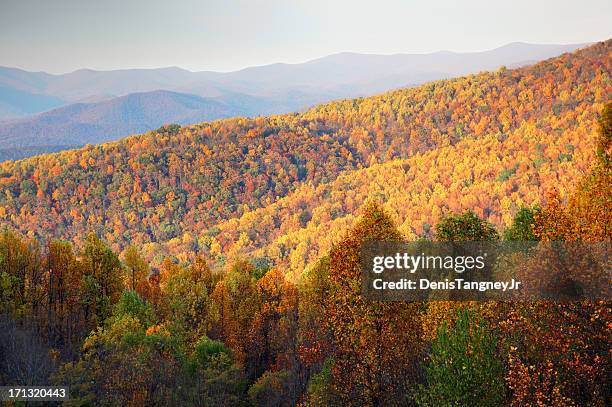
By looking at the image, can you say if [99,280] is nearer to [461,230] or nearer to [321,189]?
[461,230]

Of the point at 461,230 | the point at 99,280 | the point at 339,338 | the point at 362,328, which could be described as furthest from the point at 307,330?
the point at 99,280

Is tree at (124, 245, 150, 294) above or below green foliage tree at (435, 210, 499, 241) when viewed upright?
below

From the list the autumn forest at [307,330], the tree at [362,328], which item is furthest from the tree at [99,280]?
the tree at [362,328]

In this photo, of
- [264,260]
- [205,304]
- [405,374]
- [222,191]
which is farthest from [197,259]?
[222,191]

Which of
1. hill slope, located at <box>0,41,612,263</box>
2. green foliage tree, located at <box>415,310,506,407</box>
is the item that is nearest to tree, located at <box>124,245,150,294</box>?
green foliage tree, located at <box>415,310,506,407</box>

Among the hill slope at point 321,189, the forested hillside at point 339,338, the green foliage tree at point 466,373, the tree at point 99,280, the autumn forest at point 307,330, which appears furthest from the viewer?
the hill slope at point 321,189

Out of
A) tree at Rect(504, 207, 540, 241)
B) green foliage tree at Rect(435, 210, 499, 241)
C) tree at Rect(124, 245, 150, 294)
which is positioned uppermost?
green foliage tree at Rect(435, 210, 499, 241)

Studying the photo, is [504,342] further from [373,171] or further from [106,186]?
[106,186]

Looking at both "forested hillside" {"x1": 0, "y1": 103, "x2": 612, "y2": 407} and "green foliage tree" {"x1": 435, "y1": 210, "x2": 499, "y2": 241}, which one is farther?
"green foliage tree" {"x1": 435, "y1": 210, "x2": 499, "y2": 241}

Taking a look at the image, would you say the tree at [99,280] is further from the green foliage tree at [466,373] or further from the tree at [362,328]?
the green foliage tree at [466,373]

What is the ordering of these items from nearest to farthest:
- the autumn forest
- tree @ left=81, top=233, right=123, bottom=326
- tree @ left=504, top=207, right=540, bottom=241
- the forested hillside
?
the forested hillside → the autumn forest → tree @ left=504, top=207, right=540, bottom=241 → tree @ left=81, top=233, right=123, bottom=326

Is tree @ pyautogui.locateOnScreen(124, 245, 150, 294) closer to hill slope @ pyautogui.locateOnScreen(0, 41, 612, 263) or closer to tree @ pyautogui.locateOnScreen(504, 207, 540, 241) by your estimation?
tree @ pyautogui.locateOnScreen(504, 207, 540, 241)

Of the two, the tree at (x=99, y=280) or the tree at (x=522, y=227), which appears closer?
the tree at (x=522, y=227)

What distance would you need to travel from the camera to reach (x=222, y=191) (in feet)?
642
